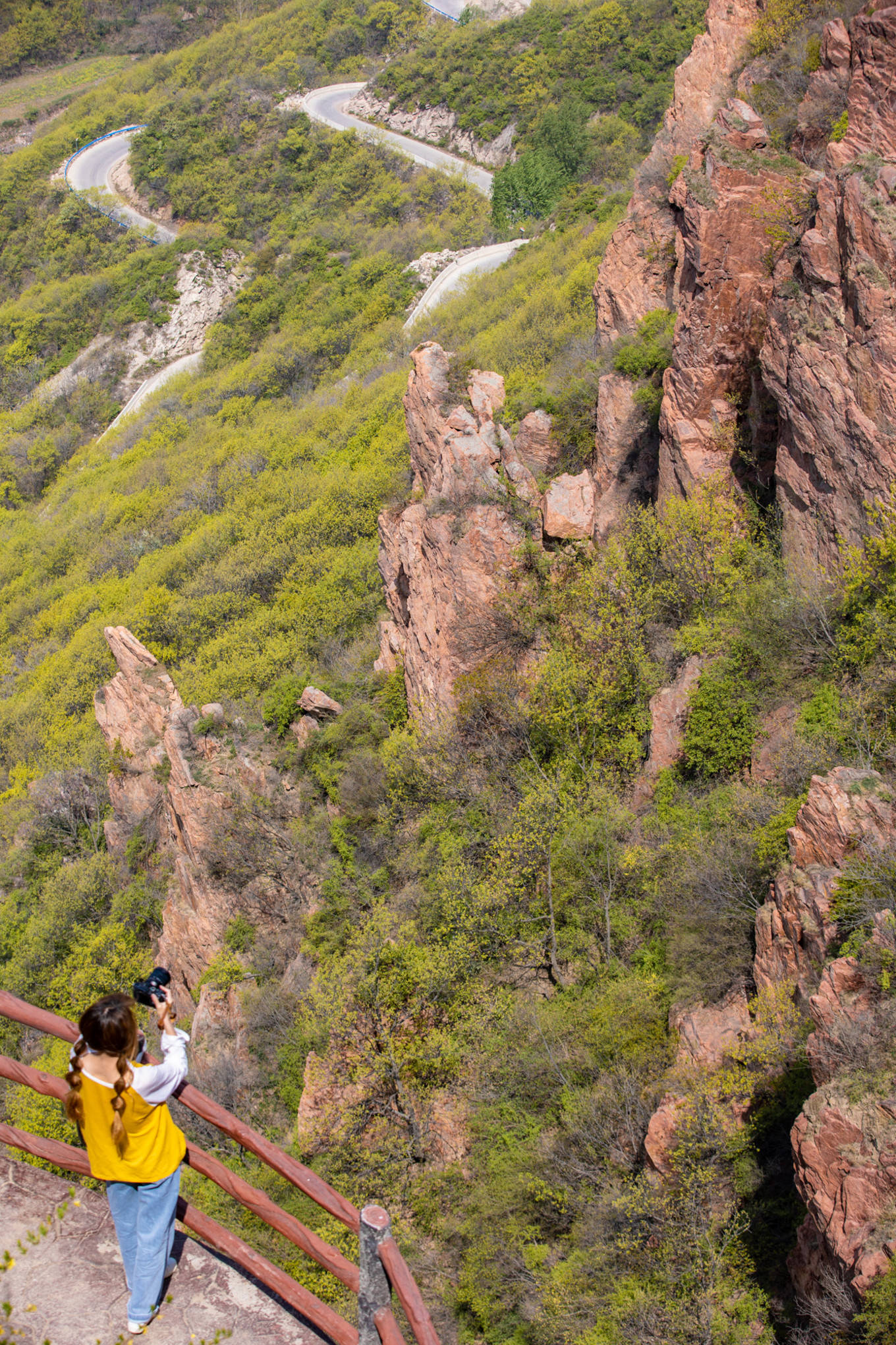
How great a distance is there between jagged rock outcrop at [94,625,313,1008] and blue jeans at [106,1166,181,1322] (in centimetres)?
2086

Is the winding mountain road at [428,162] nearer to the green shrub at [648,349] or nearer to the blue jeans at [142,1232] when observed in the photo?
the green shrub at [648,349]

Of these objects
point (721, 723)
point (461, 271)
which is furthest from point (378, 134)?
→ point (721, 723)

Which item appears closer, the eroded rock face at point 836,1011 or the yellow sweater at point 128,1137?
the yellow sweater at point 128,1137

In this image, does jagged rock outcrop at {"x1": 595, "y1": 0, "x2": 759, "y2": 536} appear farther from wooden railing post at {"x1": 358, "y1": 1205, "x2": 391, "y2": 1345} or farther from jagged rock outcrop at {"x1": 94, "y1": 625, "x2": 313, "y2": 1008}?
wooden railing post at {"x1": 358, "y1": 1205, "x2": 391, "y2": 1345}

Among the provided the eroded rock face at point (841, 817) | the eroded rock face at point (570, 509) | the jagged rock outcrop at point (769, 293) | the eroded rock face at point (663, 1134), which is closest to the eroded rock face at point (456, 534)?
the eroded rock face at point (570, 509)

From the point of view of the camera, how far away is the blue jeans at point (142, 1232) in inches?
171

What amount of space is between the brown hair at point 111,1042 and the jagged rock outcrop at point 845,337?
1627 centimetres

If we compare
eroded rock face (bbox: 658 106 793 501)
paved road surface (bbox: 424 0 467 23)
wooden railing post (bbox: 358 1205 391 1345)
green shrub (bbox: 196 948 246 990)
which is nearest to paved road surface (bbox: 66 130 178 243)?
paved road surface (bbox: 424 0 467 23)

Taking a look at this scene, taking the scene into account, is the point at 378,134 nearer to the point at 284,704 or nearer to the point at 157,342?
the point at 157,342

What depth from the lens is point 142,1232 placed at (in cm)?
436

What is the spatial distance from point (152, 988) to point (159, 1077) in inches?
20.2

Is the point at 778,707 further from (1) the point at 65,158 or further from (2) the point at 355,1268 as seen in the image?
(1) the point at 65,158

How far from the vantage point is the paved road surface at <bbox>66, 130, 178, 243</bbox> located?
3142 inches

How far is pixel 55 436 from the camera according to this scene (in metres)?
65.7
